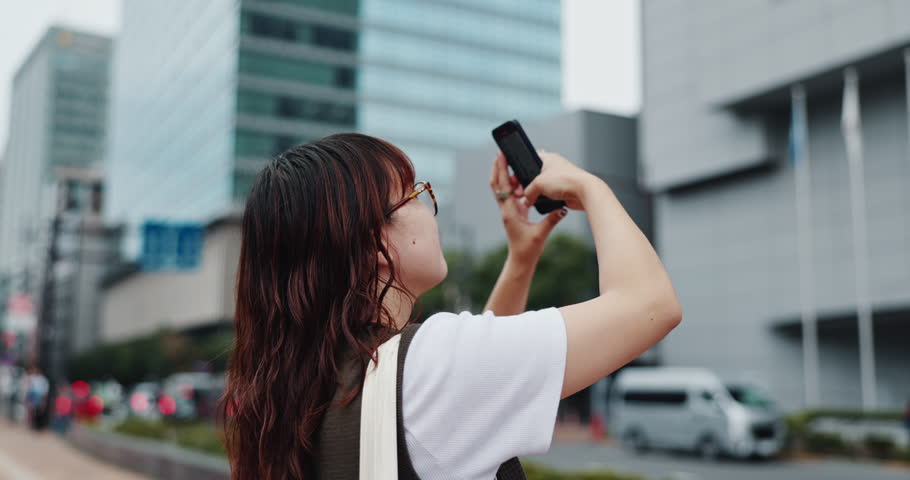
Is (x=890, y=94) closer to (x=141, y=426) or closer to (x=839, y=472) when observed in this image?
(x=839, y=472)

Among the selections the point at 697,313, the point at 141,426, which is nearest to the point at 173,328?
the point at 697,313

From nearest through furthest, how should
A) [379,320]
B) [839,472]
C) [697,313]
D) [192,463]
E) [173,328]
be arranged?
[379,320] < [192,463] < [839,472] < [697,313] < [173,328]

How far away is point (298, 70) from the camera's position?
186 ft

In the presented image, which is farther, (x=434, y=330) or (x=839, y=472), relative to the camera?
(x=839, y=472)

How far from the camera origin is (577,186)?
142cm

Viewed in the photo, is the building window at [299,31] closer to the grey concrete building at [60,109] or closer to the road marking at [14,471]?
the road marking at [14,471]

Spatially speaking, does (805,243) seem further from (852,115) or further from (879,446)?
(879,446)

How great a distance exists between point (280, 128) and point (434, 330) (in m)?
55.5

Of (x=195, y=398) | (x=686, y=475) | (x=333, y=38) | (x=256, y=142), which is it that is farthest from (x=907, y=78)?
(x=333, y=38)

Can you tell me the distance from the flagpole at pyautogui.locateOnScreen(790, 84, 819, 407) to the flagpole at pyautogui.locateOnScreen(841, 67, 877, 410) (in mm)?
1353

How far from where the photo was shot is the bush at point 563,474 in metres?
7.83

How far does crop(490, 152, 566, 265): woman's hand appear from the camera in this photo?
1715mm

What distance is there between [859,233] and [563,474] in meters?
20.9

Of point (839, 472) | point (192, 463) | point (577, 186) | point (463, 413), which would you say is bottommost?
point (839, 472)
